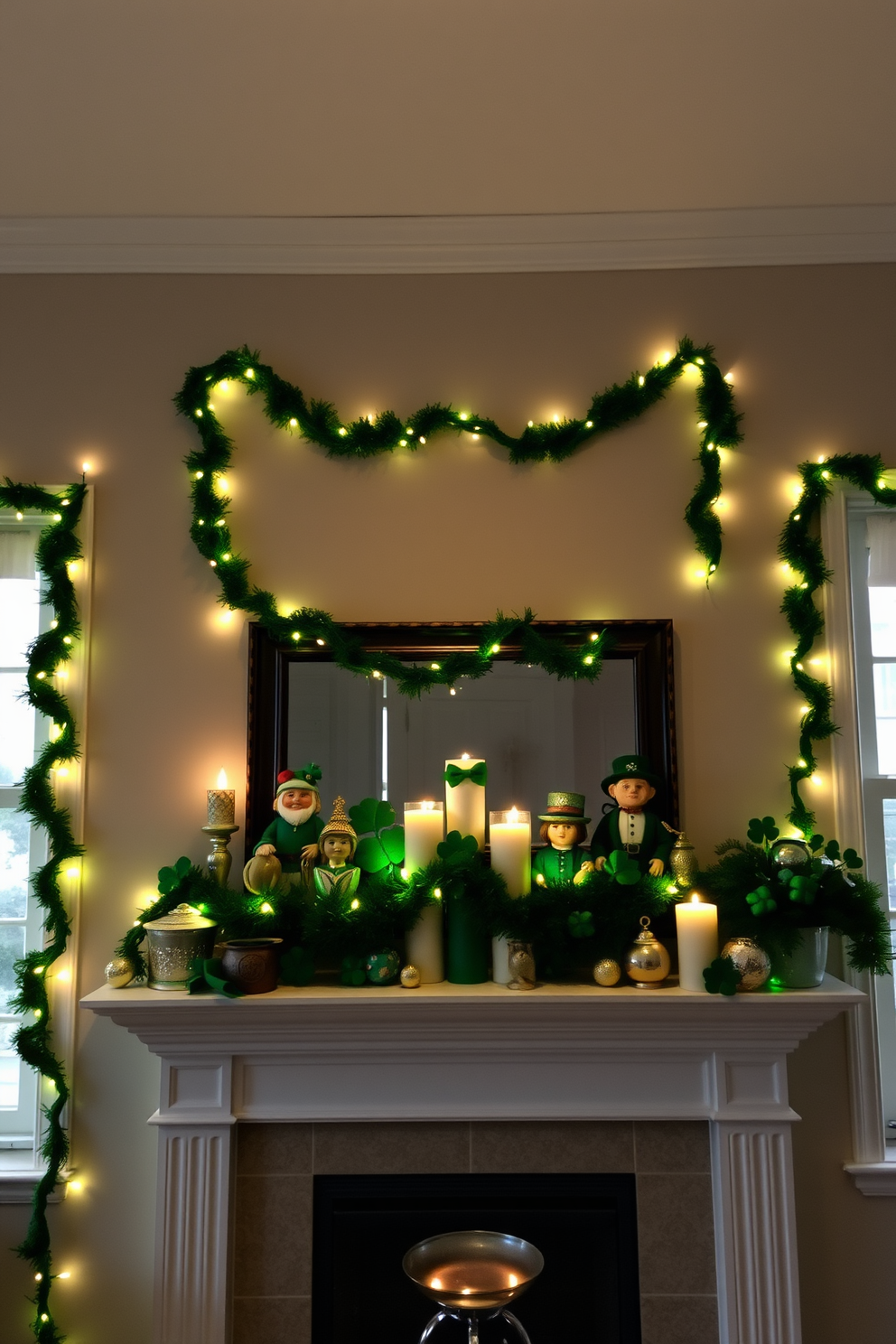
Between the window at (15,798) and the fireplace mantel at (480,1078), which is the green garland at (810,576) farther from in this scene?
the window at (15,798)

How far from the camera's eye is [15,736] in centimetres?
239

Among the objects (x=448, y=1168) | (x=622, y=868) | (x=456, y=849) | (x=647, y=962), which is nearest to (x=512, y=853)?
(x=456, y=849)

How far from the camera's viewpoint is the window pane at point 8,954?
91.5 inches

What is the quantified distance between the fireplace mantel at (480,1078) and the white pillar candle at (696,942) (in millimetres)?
38

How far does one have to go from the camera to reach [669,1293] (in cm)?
194

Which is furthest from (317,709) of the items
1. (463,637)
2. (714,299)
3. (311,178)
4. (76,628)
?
(714,299)

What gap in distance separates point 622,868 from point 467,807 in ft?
1.20

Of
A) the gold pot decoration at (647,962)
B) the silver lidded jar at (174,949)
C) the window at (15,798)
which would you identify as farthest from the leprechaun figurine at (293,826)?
the gold pot decoration at (647,962)

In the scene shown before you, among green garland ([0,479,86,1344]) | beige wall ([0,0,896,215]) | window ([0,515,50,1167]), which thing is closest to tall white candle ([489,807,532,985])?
green garland ([0,479,86,1344])

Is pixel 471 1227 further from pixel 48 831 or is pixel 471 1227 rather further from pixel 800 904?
pixel 48 831

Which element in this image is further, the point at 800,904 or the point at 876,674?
the point at 876,674

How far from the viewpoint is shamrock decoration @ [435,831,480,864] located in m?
1.97

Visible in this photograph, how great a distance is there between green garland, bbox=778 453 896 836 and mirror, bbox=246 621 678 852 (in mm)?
314

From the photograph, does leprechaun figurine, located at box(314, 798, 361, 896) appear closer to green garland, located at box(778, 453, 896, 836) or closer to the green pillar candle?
the green pillar candle
